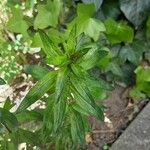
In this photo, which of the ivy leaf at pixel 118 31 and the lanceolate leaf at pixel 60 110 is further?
the ivy leaf at pixel 118 31

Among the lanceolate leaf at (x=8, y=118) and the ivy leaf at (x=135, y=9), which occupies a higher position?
the ivy leaf at (x=135, y=9)

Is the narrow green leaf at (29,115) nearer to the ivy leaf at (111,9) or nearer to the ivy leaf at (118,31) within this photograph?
the ivy leaf at (118,31)

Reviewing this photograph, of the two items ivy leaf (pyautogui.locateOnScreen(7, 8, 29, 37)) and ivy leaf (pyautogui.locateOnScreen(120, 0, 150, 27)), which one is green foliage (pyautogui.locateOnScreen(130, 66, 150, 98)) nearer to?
ivy leaf (pyautogui.locateOnScreen(120, 0, 150, 27))

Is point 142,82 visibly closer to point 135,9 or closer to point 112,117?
point 112,117

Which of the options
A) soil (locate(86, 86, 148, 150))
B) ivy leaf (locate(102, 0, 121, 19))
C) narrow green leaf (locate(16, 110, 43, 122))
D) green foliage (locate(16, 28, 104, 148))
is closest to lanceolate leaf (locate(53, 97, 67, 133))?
green foliage (locate(16, 28, 104, 148))

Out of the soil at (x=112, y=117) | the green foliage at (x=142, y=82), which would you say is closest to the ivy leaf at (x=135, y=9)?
the green foliage at (x=142, y=82)

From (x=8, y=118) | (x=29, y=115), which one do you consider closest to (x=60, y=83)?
(x=8, y=118)
